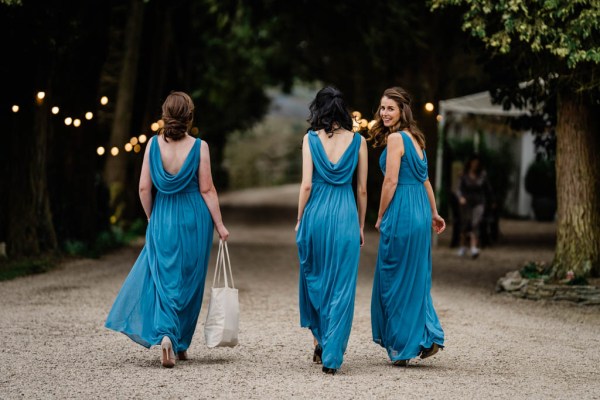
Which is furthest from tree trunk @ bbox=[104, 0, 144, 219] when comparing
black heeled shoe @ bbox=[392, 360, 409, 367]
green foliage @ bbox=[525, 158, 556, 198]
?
black heeled shoe @ bbox=[392, 360, 409, 367]

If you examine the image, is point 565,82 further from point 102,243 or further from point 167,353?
point 102,243

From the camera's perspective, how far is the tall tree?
37.2 ft

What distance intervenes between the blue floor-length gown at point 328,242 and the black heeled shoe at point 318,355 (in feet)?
0.26

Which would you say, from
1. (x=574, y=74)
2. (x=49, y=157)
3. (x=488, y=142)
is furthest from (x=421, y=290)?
(x=488, y=142)

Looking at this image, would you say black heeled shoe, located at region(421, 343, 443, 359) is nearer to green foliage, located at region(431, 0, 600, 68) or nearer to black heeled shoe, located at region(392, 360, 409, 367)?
black heeled shoe, located at region(392, 360, 409, 367)

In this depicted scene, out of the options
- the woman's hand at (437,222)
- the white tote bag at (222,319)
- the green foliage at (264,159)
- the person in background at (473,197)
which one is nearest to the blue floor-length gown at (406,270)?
the woman's hand at (437,222)

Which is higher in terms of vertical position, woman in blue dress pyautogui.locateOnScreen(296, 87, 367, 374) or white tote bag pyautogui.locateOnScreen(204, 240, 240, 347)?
woman in blue dress pyautogui.locateOnScreen(296, 87, 367, 374)

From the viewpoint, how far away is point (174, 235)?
7.93m

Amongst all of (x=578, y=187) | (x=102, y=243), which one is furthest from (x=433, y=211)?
(x=102, y=243)

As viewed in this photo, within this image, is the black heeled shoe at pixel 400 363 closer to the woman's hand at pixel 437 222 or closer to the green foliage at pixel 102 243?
the woman's hand at pixel 437 222

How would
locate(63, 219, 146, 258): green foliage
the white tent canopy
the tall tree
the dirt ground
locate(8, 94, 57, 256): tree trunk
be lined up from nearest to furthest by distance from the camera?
the dirt ground < the tall tree < locate(8, 94, 57, 256): tree trunk < locate(63, 219, 146, 258): green foliage < the white tent canopy

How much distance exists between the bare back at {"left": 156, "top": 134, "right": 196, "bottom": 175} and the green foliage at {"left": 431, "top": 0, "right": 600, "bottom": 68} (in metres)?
4.63

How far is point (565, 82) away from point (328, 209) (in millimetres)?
5883

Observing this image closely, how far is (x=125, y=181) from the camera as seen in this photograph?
2283cm
